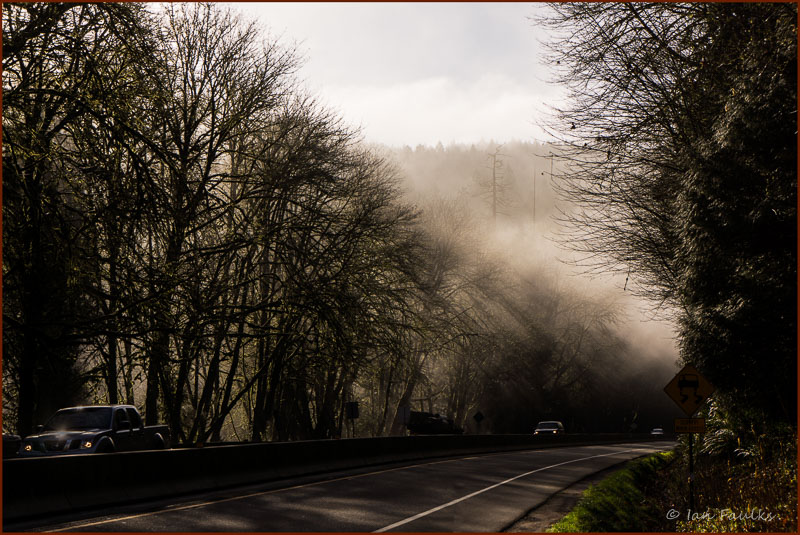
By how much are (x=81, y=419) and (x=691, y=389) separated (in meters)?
14.1

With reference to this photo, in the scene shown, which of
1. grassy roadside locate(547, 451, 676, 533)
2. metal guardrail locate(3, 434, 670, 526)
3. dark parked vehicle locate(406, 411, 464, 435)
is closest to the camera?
grassy roadside locate(547, 451, 676, 533)

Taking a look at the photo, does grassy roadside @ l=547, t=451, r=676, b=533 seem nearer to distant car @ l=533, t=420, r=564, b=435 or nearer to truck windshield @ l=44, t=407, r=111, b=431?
truck windshield @ l=44, t=407, r=111, b=431

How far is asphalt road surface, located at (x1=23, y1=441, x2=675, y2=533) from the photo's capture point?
11914 mm

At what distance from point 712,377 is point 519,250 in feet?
174

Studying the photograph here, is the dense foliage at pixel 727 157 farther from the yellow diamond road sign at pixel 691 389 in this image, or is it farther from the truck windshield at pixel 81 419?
the truck windshield at pixel 81 419

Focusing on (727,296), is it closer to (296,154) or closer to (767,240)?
(767,240)

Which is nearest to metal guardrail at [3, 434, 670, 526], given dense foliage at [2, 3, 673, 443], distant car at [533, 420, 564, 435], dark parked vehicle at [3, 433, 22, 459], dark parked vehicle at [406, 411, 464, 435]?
dense foliage at [2, 3, 673, 443]

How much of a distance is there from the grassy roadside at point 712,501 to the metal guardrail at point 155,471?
7555 millimetres

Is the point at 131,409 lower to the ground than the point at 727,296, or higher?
lower

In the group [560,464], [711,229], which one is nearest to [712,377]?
[711,229]

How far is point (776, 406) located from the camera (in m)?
17.9

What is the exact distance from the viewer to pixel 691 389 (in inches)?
690

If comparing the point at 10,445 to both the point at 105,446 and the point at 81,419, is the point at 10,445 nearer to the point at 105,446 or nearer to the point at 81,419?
the point at 81,419

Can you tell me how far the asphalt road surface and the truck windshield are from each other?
4808mm
